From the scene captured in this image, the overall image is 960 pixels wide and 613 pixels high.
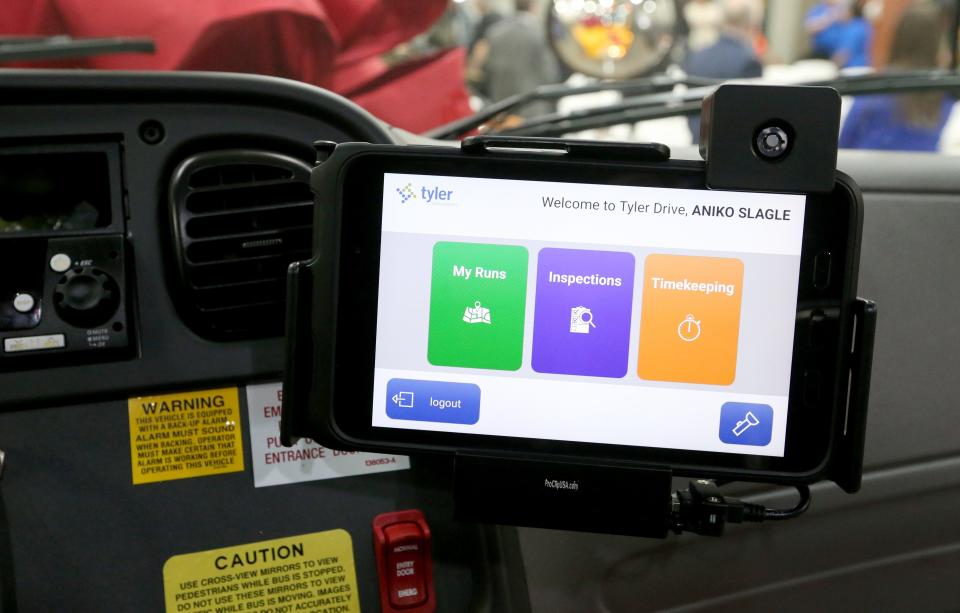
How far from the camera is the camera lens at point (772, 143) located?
66 cm

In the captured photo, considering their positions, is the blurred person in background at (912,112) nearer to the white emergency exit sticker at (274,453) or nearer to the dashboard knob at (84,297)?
the white emergency exit sticker at (274,453)

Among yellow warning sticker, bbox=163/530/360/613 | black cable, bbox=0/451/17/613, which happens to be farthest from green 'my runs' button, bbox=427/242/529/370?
black cable, bbox=0/451/17/613

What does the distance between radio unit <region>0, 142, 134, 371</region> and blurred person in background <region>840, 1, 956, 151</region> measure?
1281 millimetres

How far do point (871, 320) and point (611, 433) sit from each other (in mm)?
227

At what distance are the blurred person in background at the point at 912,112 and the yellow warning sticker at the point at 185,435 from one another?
1.24 meters

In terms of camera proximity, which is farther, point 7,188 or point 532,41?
point 532,41

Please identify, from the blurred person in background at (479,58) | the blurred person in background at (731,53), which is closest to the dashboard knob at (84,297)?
the blurred person in background at (479,58)

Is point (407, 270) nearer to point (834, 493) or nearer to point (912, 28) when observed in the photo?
point (834, 493)

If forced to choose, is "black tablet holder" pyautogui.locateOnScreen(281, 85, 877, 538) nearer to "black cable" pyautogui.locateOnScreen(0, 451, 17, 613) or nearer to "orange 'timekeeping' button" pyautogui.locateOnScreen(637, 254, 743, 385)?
"orange 'timekeeping' button" pyautogui.locateOnScreen(637, 254, 743, 385)

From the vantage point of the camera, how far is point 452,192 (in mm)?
692

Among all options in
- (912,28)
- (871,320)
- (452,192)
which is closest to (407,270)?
(452,192)

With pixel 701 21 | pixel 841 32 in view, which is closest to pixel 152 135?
pixel 701 21

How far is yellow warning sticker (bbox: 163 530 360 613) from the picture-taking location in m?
0.86

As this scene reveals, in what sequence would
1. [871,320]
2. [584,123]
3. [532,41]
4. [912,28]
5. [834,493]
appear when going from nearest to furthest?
[871,320] < [834,493] < [584,123] < [912,28] < [532,41]
